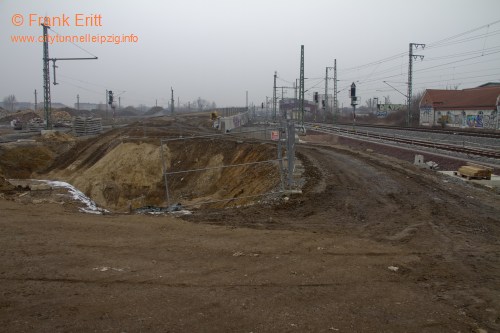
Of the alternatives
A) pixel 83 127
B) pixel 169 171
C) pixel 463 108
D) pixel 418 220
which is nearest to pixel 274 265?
pixel 418 220

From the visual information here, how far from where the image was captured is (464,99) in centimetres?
6188

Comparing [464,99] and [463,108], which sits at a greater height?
[464,99]

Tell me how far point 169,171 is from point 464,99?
166 ft

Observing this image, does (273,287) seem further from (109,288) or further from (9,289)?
(9,289)

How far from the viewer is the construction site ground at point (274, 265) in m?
4.74

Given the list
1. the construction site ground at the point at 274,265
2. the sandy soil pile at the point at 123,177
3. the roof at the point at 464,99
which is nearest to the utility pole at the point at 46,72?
the sandy soil pile at the point at 123,177

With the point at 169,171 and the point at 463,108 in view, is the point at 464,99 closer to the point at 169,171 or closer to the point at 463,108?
the point at 463,108

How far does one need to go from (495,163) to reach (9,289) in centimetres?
2054

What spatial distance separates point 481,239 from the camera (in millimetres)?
8180

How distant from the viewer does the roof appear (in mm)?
54928

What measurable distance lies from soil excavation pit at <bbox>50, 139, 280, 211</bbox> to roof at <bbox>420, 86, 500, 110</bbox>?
40.7 metres

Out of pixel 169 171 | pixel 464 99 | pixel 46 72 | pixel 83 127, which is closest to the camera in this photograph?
pixel 169 171

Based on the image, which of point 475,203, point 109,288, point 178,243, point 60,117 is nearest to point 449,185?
point 475,203

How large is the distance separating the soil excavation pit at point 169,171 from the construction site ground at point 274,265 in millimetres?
6562
